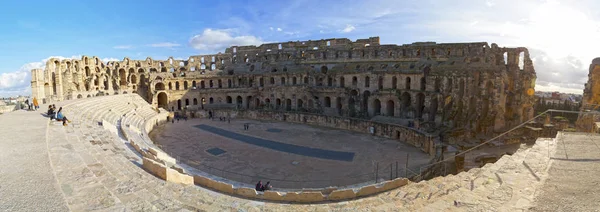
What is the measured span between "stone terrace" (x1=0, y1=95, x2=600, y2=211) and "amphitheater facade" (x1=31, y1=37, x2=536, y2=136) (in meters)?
14.4

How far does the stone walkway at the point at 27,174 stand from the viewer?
18.7ft

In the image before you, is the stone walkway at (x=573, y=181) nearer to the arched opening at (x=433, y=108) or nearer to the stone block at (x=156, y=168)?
the stone block at (x=156, y=168)

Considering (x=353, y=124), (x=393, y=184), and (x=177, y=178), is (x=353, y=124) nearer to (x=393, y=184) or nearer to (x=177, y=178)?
(x=393, y=184)

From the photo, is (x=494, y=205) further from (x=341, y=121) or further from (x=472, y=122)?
(x=341, y=121)

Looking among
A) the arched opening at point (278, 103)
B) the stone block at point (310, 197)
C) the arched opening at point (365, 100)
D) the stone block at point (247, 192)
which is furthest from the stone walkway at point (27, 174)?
the arched opening at point (278, 103)

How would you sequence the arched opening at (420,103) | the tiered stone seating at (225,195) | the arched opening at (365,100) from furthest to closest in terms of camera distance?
the arched opening at (365,100) < the arched opening at (420,103) < the tiered stone seating at (225,195)

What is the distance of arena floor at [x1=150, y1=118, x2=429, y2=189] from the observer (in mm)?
14844

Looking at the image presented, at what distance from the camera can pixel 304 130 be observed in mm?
26500

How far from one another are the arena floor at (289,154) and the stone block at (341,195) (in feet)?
15.2

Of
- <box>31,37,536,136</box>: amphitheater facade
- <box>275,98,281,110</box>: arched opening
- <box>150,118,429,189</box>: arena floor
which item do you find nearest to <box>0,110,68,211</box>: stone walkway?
<box>150,118,429,189</box>: arena floor

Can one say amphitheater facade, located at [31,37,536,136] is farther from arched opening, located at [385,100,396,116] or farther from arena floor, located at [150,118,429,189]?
arena floor, located at [150,118,429,189]

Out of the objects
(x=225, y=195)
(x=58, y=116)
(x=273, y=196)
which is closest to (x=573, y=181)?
(x=273, y=196)

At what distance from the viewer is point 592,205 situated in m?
5.68

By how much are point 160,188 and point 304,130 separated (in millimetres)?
19496
